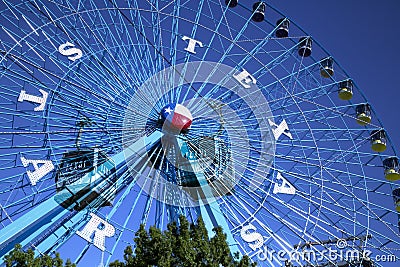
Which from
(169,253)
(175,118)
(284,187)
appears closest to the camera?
(169,253)

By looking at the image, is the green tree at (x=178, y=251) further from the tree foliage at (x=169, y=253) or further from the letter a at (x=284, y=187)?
the letter a at (x=284, y=187)

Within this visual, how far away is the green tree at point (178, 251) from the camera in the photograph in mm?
12109

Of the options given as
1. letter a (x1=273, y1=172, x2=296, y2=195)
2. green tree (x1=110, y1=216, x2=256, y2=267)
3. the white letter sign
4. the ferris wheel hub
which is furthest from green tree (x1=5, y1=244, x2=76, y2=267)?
letter a (x1=273, y1=172, x2=296, y2=195)

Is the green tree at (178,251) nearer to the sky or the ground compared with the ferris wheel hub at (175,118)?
nearer to the ground

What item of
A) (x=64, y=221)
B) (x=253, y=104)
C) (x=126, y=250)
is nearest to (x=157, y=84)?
(x=253, y=104)

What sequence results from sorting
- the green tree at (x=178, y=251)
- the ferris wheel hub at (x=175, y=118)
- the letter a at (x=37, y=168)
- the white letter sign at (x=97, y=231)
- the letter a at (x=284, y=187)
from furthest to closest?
the letter a at (x=284, y=187)
the ferris wheel hub at (x=175, y=118)
the letter a at (x=37, y=168)
the white letter sign at (x=97, y=231)
the green tree at (x=178, y=251)

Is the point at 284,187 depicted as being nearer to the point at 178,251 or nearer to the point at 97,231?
the point at 97,231

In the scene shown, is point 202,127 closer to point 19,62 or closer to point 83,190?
point 83,190

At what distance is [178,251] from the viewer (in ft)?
40.1

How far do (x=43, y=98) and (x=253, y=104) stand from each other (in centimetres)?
629

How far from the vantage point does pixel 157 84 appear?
60.6 ft

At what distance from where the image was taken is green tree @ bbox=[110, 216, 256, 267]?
12.1 meters

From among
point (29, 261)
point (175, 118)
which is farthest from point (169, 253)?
point (175, 118)

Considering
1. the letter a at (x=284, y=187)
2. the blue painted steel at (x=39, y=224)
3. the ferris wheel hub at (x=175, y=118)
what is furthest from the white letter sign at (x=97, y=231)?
the letter a at (x=284, y=187)
